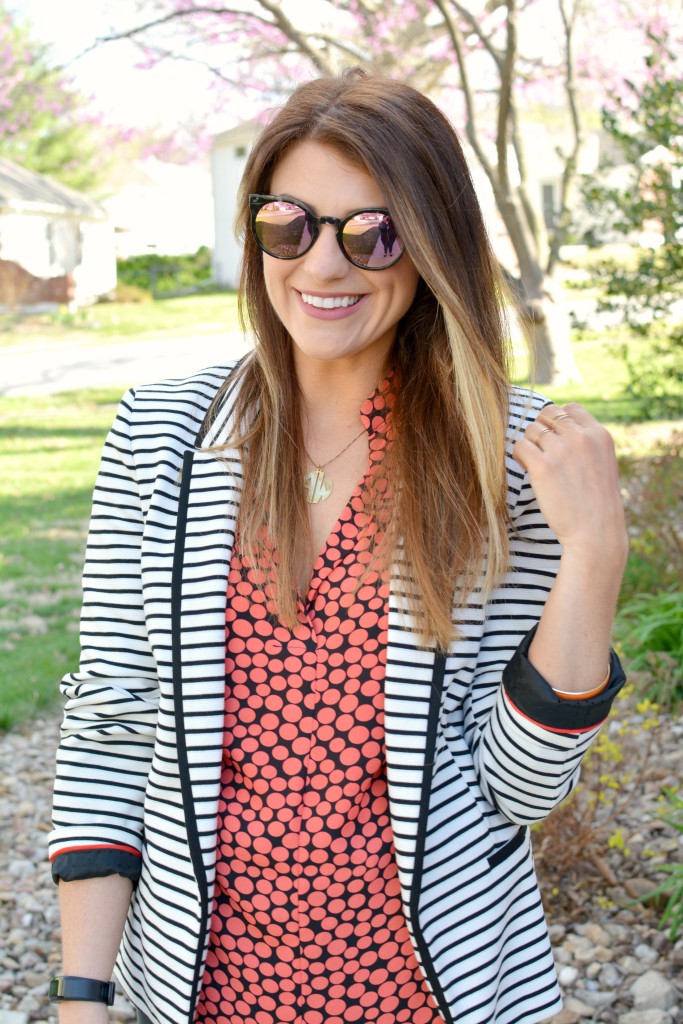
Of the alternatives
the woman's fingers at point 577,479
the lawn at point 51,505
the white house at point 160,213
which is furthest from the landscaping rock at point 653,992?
the white house at point 160,213

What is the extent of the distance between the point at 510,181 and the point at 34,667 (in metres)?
7.91

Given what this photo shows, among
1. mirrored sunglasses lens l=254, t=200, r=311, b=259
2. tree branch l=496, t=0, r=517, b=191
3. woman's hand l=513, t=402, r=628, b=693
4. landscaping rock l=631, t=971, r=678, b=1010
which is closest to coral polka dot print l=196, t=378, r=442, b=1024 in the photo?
woman's hand l=513, t=402, r=628, b=693

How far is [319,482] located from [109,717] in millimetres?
492

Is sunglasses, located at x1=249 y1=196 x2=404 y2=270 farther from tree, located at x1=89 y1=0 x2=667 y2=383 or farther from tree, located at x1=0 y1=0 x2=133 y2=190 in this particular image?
tree, located at x1=0 y1=0 x2=133 y2=190

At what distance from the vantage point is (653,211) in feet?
19.5

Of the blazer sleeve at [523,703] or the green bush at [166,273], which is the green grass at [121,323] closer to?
the green bush at [166,273]

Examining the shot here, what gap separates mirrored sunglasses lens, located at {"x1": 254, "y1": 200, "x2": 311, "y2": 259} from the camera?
5.34 ft

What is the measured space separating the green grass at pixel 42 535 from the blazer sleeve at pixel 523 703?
12.1 feet

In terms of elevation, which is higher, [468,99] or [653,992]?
[468,99]

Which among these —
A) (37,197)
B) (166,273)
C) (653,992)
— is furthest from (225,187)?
(653,992)

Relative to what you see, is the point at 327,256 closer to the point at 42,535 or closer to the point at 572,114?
the point at 42,535

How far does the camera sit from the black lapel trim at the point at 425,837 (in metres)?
1.50

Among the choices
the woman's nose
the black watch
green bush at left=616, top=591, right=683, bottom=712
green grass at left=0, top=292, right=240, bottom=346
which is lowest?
green grass at left=0, top=292, right=240, bottom=346

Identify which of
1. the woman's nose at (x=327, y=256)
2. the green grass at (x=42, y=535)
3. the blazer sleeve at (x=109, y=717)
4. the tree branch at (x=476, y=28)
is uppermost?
the tree branch at (x=476, y=28)
